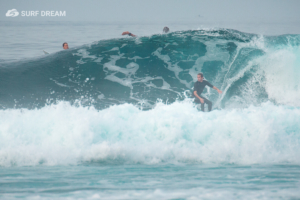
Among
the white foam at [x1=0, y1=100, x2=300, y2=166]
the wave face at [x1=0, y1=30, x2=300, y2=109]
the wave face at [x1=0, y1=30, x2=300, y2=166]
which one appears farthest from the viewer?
the wave face at [x1=0, y1=30, x2=300, y2=109]

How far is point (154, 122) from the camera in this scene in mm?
8062

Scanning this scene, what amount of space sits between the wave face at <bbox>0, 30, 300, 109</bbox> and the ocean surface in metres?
0.04

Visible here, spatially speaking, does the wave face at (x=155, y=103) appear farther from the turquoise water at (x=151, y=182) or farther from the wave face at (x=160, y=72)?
the turquoise water at (x=151, y=182)

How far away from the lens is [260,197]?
183 inches

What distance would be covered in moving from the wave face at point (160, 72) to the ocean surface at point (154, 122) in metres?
0.04

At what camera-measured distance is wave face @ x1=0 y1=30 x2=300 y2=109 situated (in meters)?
11.4

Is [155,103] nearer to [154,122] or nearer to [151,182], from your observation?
[154,122]

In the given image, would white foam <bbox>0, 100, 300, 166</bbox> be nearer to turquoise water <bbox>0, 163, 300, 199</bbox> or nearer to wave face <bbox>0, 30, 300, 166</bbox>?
wave face <bbox>0, 30, 300, 166</bbox>

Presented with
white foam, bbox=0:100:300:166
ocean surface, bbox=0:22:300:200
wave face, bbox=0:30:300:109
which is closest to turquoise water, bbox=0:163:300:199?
ocean surface, bbox=0:22:300:200

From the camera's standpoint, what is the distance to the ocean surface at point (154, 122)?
540 centimetres

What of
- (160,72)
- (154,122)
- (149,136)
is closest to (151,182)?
(149,136)

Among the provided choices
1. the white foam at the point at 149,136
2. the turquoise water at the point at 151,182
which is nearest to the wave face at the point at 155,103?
the white foam at the point at 149,136

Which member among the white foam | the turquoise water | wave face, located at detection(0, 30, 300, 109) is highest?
wave face, located at detection(0, 30, 300, 109)

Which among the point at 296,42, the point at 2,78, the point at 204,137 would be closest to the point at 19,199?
the point at 204,137
